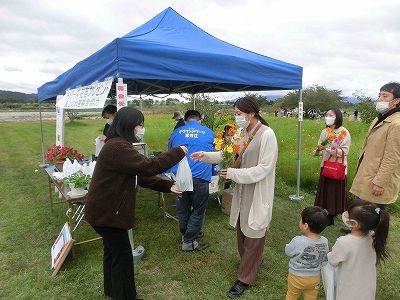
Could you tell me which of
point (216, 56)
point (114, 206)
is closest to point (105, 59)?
point (216, 56)

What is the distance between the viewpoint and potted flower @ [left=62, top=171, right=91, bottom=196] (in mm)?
3180

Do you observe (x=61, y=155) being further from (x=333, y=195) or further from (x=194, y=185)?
(x=333, y=195)

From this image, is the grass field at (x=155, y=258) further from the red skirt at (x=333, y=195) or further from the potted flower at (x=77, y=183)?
the potted flower at (x=77, y=183)

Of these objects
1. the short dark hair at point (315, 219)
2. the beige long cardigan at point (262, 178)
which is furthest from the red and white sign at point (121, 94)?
the short dark hair at point (315, 219)

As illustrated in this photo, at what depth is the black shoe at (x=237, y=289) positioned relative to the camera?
8.83 ft

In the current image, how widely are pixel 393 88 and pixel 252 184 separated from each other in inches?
60.7

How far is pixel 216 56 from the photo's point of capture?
346cm

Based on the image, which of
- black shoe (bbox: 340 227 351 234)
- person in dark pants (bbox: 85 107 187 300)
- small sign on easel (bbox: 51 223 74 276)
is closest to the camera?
person in dark pants (bbox: 85 107 187 300)

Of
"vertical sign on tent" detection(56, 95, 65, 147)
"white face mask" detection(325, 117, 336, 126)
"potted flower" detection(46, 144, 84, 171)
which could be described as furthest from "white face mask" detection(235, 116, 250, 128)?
"vertical sign on tent" detection(56, 95, 65, 147)

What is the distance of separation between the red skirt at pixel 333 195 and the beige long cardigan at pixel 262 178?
6.46ft

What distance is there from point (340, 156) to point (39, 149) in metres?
11.6

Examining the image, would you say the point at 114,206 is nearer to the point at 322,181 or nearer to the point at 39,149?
the point at 322,181

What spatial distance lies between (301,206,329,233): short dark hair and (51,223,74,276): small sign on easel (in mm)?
2325

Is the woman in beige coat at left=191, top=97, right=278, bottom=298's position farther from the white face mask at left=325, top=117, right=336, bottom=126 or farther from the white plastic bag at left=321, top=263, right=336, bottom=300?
A: the white face mask at left=325, top=117, right=336, bottom=126
